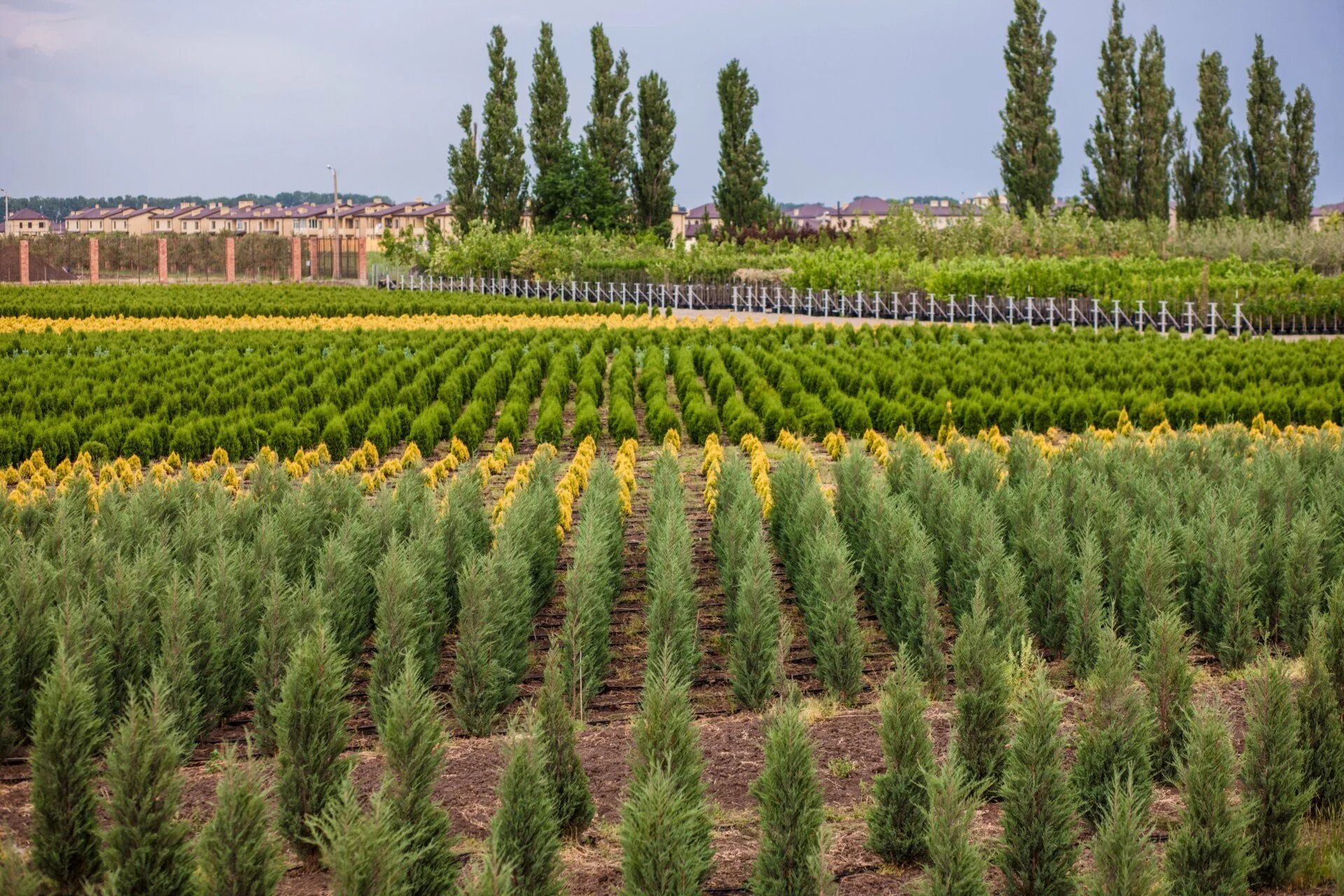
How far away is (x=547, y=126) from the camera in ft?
216

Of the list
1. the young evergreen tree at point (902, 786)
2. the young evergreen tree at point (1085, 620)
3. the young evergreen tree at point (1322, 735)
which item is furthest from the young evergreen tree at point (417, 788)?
the young evergreen tree at point (1085, 620)

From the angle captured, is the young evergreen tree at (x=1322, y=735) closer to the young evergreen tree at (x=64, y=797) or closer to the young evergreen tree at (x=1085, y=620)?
the young evergreen tree at (x=1085, y=620)

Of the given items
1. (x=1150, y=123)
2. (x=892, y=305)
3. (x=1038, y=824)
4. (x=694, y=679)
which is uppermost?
(x=1150, y=123)

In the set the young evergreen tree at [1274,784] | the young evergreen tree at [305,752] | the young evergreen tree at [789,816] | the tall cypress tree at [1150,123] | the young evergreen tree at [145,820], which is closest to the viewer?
the young evergreen tree at [145,820]

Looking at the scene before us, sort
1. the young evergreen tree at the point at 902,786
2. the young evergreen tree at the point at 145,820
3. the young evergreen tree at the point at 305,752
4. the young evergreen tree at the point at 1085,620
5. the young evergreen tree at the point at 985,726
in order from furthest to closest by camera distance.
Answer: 1. the young evergreen tree at the point at 1085,620
2. the young evergreen tree at the point at 985,726
3. the young evergreen tree at the point at 305,752
4. the young evergreen tree at the point at 902,786
5. the young evergreen tree at the point at 145,820

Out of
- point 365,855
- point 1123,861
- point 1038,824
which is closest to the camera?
point 365,855

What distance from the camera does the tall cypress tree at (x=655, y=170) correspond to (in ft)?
211

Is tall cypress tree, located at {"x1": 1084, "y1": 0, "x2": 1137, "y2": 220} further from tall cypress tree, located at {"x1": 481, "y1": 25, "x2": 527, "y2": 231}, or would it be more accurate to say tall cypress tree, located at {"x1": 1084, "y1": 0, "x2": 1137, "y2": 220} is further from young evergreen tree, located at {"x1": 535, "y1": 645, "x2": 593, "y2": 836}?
young evergreen tree, located at {"x1": 535, "y1": 645, "x2": 593, "y2": 836}

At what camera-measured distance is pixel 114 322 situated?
34.8 meters

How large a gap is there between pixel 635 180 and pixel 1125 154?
81.2ft

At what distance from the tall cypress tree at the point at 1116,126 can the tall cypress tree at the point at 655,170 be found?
71.8ft

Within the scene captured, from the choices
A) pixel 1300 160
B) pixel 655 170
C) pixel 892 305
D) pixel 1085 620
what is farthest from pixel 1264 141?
pixel 1085 620

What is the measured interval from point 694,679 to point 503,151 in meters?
60.7

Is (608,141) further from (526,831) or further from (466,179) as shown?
(526,831)
